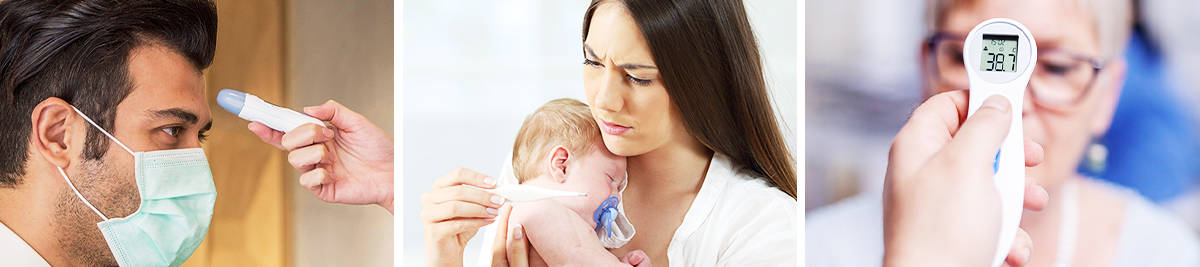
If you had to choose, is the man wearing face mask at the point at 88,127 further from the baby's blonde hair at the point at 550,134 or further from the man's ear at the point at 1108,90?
the man's ear at the point at 1108,90

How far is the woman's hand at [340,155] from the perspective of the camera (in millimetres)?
2537

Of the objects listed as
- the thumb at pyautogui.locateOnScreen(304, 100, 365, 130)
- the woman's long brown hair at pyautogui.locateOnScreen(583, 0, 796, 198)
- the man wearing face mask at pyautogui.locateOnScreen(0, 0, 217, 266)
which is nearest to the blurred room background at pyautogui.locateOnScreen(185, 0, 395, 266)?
the thumb at pyautogui.locateOnScreen(304, 100, 365, 130)

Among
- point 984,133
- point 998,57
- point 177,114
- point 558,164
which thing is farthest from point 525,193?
point 998,57

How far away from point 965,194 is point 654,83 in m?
0.82

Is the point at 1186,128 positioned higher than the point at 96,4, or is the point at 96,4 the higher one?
the point at 96,4

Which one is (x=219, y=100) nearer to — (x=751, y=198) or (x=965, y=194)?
(x=751, y=198)

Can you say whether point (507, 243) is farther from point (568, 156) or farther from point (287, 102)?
point (287, 102)

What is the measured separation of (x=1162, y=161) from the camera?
2.60 metres

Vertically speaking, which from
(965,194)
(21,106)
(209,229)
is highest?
(21,106)

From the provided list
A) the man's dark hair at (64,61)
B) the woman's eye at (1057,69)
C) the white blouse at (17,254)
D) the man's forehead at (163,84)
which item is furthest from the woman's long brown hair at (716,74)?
the white blouse at (17,254)

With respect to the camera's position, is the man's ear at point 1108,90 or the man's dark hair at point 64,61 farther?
the man's ear at point 1108,90

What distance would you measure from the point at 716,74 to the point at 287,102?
1101 millimetres

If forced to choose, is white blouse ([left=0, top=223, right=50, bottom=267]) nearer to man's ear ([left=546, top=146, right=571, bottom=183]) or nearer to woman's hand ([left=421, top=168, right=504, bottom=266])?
woman's hand ([left=421, top=168, right=504, bottom=266])

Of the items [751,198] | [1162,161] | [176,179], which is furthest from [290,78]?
[1162,161]
